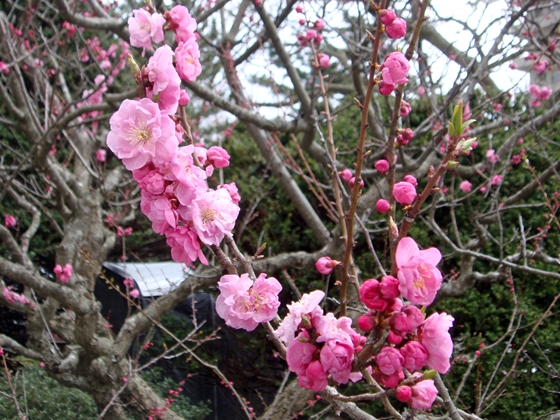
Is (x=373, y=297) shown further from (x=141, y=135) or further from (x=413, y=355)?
(x=141, y=135)

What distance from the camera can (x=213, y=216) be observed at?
955mm

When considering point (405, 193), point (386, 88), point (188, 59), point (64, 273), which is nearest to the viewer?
point (405, 193)

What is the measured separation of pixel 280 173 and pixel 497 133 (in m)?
2.13

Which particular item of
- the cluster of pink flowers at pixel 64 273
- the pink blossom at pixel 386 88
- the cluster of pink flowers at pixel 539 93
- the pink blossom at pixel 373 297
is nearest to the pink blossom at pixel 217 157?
the pink blossom at pixel 386 88

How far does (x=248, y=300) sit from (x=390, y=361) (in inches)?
12.6

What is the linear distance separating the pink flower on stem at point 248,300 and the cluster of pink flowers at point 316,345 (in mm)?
119

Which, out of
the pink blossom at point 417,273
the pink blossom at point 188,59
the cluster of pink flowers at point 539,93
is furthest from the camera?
the cluster of pink flowers at point 539,93

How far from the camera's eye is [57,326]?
3637 mm

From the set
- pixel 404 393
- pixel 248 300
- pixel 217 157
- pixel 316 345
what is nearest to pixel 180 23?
pixel 217 157

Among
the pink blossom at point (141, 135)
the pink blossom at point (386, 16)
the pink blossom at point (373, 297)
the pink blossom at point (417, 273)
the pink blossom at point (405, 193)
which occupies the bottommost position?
the pink blossom at point (373, 297)

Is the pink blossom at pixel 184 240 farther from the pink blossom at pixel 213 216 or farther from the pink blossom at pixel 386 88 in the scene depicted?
the pink blossom at pixel 386 88

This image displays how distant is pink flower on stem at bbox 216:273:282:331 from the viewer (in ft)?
3.11

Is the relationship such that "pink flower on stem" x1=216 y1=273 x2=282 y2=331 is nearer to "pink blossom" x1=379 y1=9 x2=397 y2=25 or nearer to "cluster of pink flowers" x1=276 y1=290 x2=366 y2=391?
"cluster of pink flowers" x1=276 y1=290 x2=366 y2=391

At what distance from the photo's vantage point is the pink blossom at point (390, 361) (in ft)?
2.43
